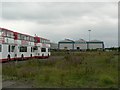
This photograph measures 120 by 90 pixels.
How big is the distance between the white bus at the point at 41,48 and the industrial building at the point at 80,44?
8460cm

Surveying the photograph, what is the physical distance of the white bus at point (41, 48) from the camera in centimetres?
4588

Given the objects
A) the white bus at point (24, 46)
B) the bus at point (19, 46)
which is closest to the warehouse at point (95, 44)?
the bus at point (19, 46)

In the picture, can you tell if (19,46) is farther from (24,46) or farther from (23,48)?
(24,46)

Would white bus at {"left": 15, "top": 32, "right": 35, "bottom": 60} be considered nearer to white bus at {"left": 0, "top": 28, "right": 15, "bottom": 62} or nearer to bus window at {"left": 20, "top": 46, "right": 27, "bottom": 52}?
bus window at {"left": 20, "top": 46, "right": 27, "bottom": 52}

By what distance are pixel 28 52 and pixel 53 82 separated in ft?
94.1

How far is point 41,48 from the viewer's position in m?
47.8

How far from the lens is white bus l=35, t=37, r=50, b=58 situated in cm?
4588

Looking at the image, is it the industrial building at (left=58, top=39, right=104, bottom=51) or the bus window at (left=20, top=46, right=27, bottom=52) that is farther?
the industrial building at (left=58, top=39, right=104, bottom=51)

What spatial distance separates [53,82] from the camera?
12625 millimetres

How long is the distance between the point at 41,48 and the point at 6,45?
17.9m

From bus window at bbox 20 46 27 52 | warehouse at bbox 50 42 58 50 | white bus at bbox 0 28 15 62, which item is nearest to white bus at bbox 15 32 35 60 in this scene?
bus window at bbox 20 46 27 52

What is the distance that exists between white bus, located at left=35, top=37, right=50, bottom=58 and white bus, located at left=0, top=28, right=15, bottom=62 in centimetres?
1213

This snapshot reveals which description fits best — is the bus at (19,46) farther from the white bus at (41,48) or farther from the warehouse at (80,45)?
the warehouse at (80,45)

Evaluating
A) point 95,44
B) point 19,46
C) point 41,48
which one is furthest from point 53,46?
point 19,46
